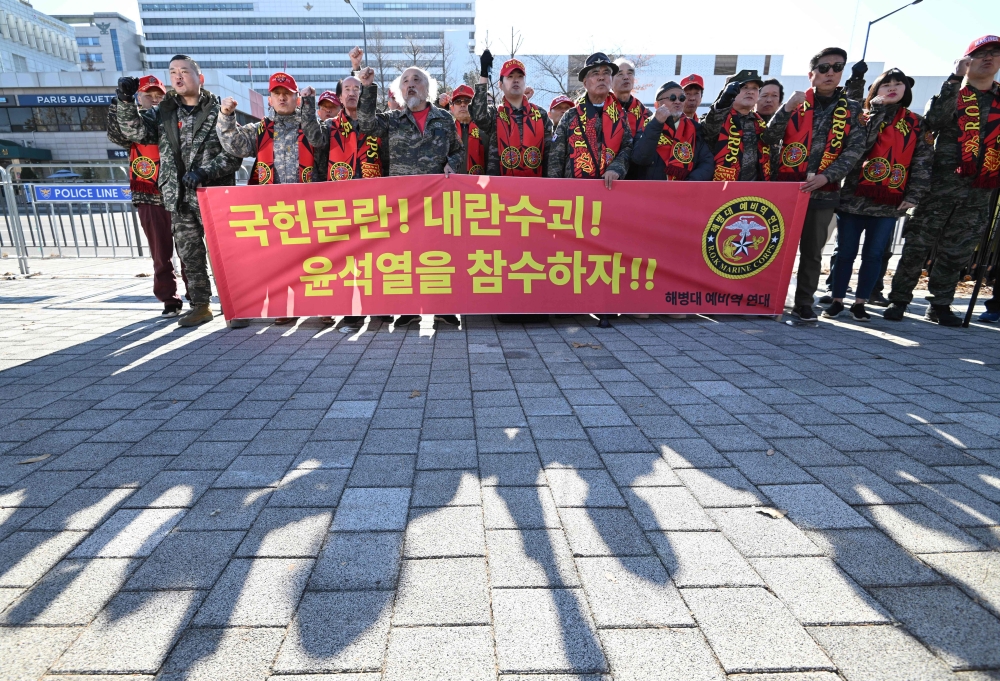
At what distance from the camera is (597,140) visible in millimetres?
5281

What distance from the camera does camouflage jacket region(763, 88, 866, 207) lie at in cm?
515

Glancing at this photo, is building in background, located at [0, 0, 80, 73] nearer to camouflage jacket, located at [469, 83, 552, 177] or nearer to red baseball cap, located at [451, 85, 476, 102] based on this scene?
red baseball cap, located at [451, 85, 476, 102]

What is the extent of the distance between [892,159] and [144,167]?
740 centimetres

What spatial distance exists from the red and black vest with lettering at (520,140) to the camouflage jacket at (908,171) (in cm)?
312

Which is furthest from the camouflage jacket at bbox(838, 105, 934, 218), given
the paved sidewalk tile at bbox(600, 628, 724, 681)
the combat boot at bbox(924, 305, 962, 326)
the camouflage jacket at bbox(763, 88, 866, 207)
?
the paved sidewalk tile at bbox(600, 628, 724, 681)

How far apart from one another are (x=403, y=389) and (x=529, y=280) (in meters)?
2.03

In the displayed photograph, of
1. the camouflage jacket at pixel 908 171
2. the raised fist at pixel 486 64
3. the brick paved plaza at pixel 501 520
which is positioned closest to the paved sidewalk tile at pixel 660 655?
the brick paved plaza at pixel 501 520

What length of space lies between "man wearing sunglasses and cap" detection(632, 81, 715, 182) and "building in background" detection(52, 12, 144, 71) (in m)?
110

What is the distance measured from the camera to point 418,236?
511cm

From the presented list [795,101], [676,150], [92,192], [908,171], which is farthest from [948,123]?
[92,192]

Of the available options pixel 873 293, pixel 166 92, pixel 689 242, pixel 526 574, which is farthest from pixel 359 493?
pixel 873 293

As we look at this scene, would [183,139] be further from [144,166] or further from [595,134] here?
[595,134]

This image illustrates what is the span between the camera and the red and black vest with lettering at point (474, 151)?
5867 mm

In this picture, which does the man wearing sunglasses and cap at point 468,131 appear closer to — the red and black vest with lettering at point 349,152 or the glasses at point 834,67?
the red and black vest with lettering at point 349,152
